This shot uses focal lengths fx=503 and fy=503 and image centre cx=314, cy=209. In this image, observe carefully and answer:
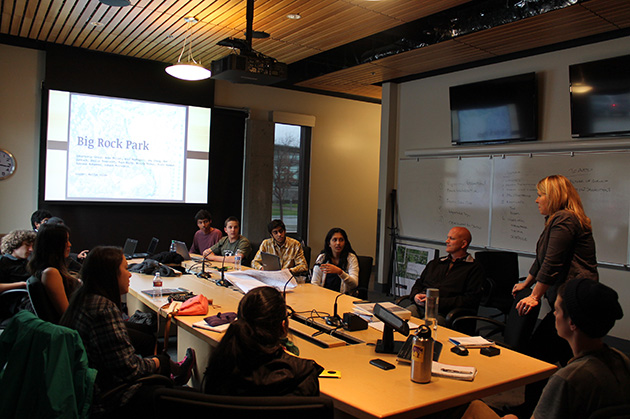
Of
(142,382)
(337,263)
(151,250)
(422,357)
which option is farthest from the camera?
(151,250)

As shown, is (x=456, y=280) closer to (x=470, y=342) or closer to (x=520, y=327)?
(x=520, y=327)

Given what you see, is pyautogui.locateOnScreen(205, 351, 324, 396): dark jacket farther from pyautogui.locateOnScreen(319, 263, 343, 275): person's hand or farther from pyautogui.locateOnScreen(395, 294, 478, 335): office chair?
pyautogui.locateOnScreen(319, 263, 343, 275): person's hand

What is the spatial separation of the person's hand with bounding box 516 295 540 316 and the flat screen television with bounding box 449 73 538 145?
2.84m

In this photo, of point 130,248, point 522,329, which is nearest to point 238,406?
point 522,329

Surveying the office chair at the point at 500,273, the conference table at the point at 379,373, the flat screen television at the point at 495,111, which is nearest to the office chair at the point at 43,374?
the conference table at the point at 379,373

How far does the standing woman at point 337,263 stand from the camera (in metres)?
4.49

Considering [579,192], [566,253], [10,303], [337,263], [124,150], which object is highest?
[124,150]

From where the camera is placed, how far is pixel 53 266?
9.97 feet

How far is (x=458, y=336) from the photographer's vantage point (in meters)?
2.88

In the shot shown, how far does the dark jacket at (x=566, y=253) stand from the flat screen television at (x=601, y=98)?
2017mm

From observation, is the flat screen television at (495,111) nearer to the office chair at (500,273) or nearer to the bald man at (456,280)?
the office chair at (500,273)

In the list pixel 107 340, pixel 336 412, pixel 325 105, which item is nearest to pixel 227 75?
pixel 107 340

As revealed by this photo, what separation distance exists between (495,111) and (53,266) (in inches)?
189

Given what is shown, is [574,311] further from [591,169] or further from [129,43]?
[129,43]
